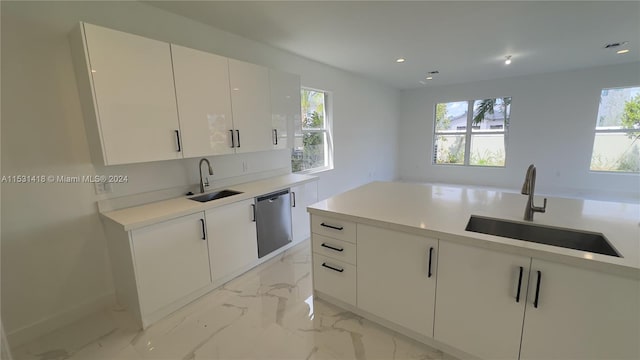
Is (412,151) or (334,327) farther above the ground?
(412,151)

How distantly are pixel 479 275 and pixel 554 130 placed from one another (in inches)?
246

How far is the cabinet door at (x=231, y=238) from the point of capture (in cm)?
235

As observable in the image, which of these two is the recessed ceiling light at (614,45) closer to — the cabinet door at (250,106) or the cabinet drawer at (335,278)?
the cabinet door at (250,106)

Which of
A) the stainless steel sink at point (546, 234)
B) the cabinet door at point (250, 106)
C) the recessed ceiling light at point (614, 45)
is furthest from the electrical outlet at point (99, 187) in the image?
the recessed ceiling light at point (614, 45)

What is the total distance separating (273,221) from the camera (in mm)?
2924

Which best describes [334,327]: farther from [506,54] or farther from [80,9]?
[506,54]

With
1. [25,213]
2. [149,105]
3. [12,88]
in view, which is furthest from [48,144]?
[149,105]

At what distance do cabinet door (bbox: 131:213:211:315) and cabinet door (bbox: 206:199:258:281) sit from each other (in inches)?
3.3

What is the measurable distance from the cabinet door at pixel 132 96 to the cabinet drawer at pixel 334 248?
140 cm

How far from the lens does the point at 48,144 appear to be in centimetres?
187

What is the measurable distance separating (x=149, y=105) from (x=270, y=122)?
1258 mm

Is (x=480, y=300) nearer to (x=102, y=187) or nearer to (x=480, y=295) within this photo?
(x=480, y=295)

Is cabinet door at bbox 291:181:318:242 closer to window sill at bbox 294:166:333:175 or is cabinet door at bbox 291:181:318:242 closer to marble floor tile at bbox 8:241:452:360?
window sill at bbox 294:166:333:175

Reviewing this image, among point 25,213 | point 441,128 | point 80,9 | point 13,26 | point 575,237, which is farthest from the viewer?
point 441,128
